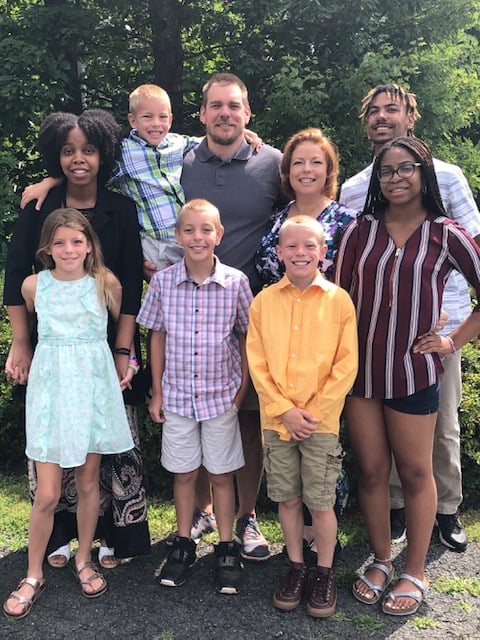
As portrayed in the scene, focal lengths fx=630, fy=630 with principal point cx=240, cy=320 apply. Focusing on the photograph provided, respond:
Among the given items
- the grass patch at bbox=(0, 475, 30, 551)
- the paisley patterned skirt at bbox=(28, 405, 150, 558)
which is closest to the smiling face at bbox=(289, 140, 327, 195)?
the paisley patterned skirt at bbox=(28, 405, 150, 558)

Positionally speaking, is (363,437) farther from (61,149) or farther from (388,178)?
(61,149)

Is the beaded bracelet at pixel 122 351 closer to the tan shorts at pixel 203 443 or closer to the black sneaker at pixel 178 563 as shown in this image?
the tan shorts at pixel 203 443

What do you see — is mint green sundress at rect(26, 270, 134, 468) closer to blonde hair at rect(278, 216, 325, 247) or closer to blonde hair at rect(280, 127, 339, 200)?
blonde hair at rect(278, 216, 325, 247)

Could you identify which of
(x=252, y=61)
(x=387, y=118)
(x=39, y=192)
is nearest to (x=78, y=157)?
(x=39, y=192)

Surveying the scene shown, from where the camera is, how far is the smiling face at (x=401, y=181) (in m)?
2.77

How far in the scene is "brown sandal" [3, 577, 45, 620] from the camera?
2.92m

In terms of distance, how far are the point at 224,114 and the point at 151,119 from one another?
39cm

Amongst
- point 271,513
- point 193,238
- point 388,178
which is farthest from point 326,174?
point 271,513

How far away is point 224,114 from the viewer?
334cm

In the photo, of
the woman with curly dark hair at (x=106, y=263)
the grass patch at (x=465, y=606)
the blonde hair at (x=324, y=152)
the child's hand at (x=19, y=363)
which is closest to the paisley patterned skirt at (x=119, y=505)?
the woman with curly dark hair at (x=106, y=263)

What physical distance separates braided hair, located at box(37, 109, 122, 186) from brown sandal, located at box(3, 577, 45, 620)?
201 cm

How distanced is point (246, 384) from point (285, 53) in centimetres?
550

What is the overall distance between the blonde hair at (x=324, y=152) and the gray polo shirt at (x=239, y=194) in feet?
0.52

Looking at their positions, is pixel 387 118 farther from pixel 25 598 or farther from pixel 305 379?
pixel 25 598
